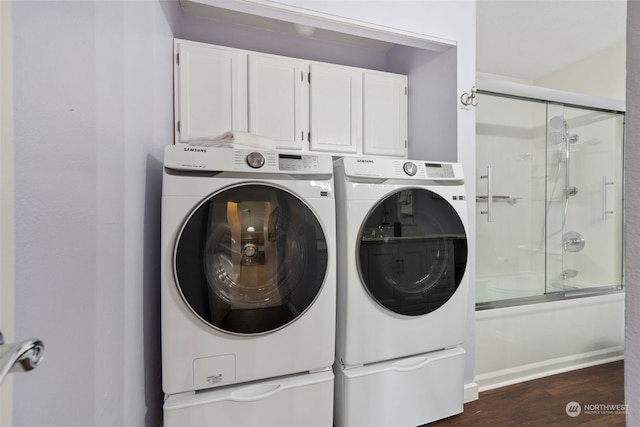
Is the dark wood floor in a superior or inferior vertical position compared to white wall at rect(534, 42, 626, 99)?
inferior

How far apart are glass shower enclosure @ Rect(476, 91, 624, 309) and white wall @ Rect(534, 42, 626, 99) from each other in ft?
1.12

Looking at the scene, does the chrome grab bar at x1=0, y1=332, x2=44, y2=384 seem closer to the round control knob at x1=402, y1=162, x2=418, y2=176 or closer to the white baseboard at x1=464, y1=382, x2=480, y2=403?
the round control knob at x1=402, y1=162, x2=418, y2=176

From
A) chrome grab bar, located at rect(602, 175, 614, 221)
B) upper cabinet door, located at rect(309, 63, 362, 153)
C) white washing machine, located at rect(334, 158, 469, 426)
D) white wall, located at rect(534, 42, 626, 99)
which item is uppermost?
white wall, located at rect(534, 42, 626, 99)

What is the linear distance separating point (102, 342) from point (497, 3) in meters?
2.97

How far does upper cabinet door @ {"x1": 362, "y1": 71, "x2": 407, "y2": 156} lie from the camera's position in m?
1.99

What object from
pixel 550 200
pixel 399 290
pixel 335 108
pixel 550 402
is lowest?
pixel 550 402

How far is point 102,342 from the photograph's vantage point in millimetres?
817

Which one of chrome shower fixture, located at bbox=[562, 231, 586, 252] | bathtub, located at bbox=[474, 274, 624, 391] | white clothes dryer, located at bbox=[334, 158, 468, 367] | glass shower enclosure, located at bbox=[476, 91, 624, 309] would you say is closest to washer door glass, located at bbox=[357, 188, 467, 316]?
white clothes dryer, located at bbox=[334, 158, 468, 367]

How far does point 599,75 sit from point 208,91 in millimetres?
3472

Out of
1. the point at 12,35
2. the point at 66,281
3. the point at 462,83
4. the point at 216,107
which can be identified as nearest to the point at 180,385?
the point at 66,281

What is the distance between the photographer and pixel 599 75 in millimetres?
2674

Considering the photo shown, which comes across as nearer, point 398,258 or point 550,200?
point 398,258

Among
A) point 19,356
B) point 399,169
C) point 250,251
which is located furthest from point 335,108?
point 19,356

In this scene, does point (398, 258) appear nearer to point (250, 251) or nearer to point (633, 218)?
point (250, 251)
